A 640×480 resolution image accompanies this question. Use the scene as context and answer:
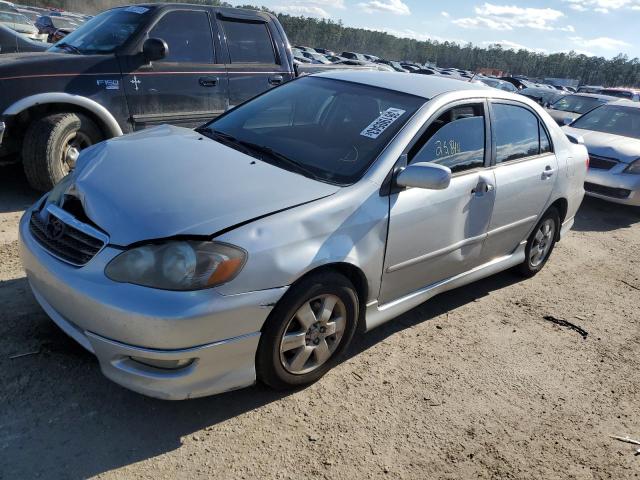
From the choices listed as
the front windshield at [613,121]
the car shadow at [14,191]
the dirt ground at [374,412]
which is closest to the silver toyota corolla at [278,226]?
the dirt ground at [374,412]

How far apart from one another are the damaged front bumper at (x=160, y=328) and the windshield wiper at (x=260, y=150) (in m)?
0.86

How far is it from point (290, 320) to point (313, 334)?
0.24 meters

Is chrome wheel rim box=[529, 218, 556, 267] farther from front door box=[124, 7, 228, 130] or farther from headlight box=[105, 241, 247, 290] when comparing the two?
front door box=[124, 7, 228, 130]

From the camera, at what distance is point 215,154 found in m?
3.07

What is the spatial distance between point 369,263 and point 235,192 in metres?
0.84

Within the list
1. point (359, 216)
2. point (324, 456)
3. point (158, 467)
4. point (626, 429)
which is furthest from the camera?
point (626, 429)

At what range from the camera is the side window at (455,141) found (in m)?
3.23

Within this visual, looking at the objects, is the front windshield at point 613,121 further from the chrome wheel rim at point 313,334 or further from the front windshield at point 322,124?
the chrome wheel rim at point 313,334

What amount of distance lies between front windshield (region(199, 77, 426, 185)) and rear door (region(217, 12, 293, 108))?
2.07 m

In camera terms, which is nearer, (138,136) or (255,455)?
(255,455)

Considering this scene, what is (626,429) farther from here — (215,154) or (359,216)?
(215,154)

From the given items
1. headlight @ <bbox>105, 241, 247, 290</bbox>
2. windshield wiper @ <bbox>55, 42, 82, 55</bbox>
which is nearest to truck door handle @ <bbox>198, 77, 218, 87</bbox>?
windshield wiper @ <bbox>55, 42, 82, 55</bbox>

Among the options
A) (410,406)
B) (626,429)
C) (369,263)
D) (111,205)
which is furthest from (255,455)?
(626,429)

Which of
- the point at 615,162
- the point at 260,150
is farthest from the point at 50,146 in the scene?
the point at 615,162
